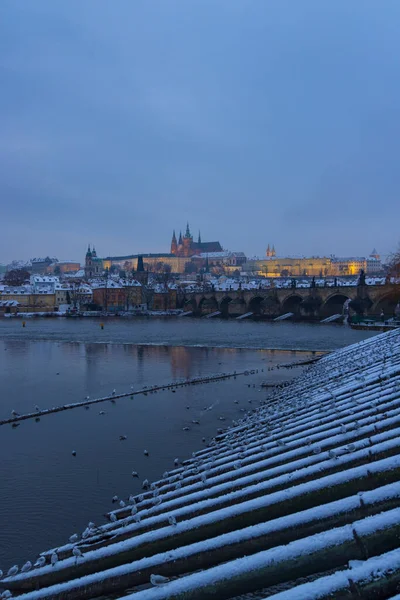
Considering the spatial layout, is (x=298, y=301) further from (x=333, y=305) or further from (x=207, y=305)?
(x=207, y=305)

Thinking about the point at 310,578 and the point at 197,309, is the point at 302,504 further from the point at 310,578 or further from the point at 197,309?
the point at 197,309

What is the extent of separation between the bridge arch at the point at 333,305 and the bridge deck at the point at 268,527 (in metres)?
64.6

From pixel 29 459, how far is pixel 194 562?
29.4 feet

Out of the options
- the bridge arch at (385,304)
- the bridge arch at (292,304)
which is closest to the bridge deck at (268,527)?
the bridge arch at (385,304)

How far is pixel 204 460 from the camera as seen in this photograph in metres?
10.9

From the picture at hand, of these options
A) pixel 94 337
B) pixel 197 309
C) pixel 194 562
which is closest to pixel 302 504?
pixel 194 562

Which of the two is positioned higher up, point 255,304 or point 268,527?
point 268,527

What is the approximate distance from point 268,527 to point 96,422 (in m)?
12.3

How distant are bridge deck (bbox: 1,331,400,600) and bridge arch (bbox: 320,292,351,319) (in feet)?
212

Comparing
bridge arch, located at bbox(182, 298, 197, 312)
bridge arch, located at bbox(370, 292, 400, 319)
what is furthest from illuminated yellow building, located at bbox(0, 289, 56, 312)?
bridge arch, located at bbox(370, 292, 400, 319)

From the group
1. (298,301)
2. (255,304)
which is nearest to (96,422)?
(298,301)

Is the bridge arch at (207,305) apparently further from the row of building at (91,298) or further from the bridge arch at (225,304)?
the row of building at (91,298)

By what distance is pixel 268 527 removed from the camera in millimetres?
4984

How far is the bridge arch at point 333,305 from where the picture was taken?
73.8m
